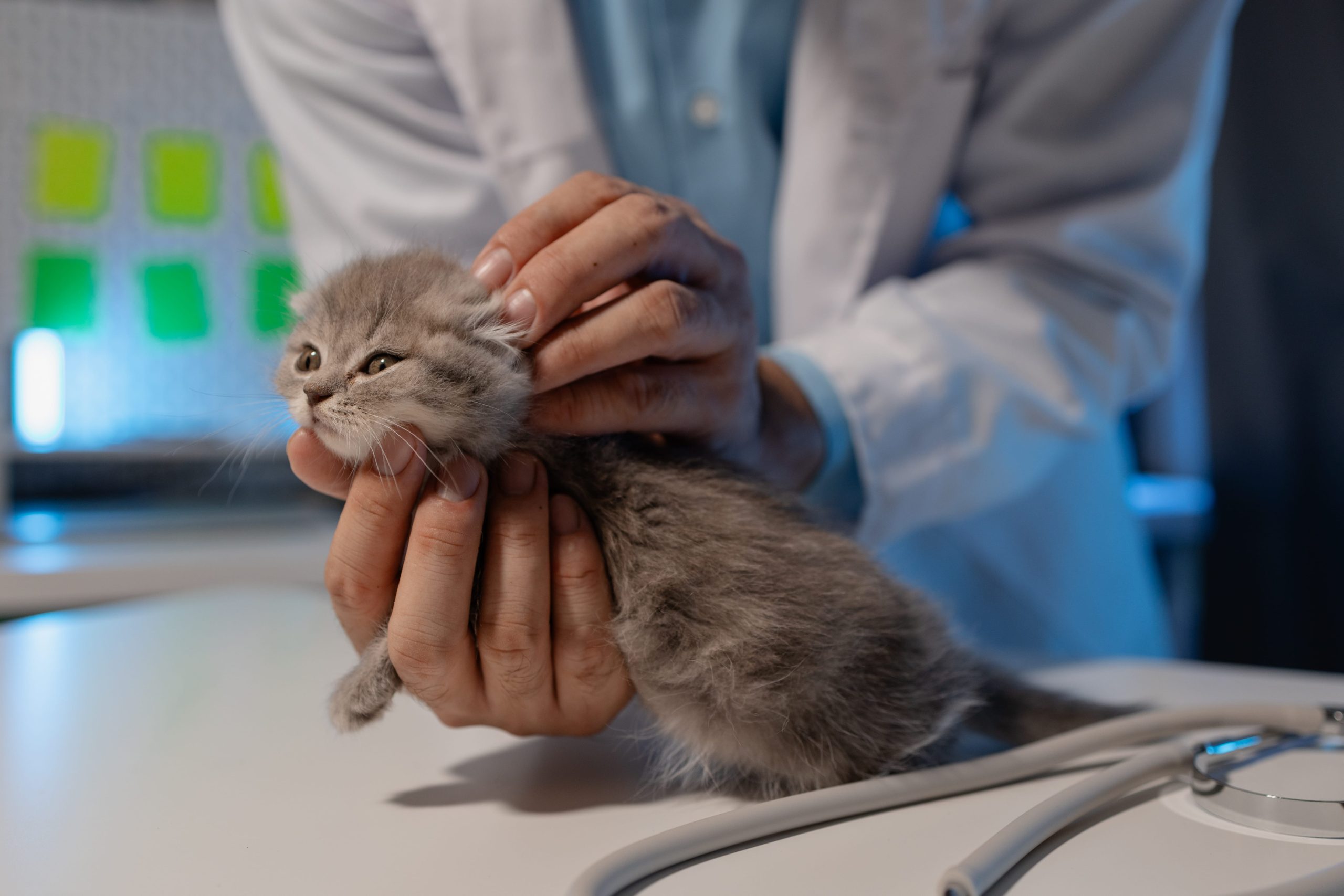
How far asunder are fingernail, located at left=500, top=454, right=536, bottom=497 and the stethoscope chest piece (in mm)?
549

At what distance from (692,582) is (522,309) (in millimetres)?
254

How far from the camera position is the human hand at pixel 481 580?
0.71 meters

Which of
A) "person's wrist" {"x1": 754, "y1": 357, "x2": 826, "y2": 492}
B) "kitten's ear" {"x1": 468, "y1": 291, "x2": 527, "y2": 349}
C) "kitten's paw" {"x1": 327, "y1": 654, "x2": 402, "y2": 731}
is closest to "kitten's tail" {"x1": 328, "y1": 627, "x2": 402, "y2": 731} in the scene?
"kitten's paw" {"x1": 327, "y1": 654, "x2": 402, "y2": 731}

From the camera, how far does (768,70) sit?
1.49 meters

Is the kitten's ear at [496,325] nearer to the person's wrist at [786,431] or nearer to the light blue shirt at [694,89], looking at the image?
the person's wrist at [786,431]

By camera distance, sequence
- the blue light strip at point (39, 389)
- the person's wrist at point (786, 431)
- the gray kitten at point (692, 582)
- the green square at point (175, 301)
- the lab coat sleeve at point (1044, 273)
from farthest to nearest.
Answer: the green square at point (175, 301), the blue light strip at point (39, 389), the lab coat sleeve at point (1044, 273), the person's wrist at point (786, 431), the gray kitten at point (692, 582)

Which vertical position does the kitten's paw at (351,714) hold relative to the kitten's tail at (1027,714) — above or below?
above

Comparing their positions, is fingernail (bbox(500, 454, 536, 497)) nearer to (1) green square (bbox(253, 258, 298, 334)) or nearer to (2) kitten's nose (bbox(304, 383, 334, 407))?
(2) kitten's nose (bbox(304, 383, 334, 407))

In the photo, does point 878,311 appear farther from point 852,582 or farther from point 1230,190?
point 1230,190

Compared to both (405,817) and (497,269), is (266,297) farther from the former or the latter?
(405,817)

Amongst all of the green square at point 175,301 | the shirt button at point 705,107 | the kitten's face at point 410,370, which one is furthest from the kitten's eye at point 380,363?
the green square at point 175,301

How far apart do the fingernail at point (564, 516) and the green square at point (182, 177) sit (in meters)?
2.61

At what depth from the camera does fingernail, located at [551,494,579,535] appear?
0.74 meters

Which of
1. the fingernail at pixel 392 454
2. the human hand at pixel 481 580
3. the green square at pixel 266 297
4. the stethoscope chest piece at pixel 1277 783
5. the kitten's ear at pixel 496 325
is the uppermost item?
the green square at pixel 266 297
